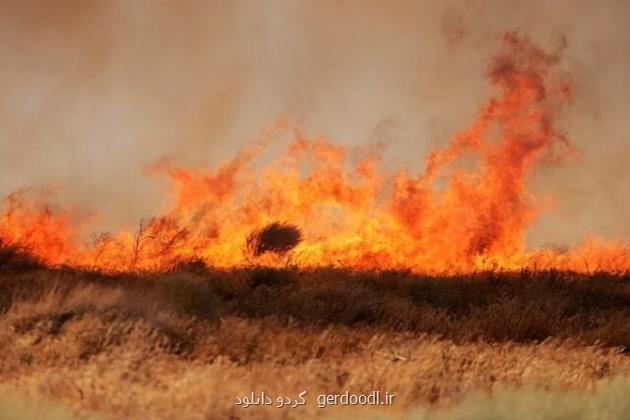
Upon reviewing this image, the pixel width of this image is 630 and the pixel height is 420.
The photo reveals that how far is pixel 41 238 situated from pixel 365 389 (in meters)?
15.9

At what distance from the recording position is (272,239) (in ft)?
84.3

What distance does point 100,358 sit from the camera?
1027cm

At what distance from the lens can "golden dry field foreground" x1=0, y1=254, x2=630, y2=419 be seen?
838 centimetres

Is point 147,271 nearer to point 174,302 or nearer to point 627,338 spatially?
point 174,302

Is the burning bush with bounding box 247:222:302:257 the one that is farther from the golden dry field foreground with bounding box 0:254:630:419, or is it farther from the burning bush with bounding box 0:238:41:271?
the burning bush with bounding box 0:238:41:271

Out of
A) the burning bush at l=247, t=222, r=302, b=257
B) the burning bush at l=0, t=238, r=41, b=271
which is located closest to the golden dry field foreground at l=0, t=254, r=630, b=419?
the burning bush at l=0, t=238, r=41, b=271

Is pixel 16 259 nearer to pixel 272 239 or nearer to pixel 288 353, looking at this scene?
pixel 272 239

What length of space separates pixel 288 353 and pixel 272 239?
14734 millimetres

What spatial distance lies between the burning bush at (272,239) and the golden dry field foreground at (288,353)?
247 inches

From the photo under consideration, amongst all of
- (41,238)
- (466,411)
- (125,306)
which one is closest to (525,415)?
(466,411)

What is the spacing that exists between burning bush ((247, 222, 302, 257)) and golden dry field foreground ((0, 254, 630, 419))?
628 centimetres

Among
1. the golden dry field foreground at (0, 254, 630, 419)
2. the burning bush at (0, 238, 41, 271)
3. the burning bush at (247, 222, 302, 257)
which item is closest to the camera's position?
the golden dry field foreground at (0, 254, 630, 419)

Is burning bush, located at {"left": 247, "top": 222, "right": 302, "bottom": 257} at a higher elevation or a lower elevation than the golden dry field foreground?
higher

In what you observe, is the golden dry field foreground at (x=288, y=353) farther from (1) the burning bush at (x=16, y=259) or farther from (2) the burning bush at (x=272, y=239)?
(2) the burning bush at (x=272, y=239)
